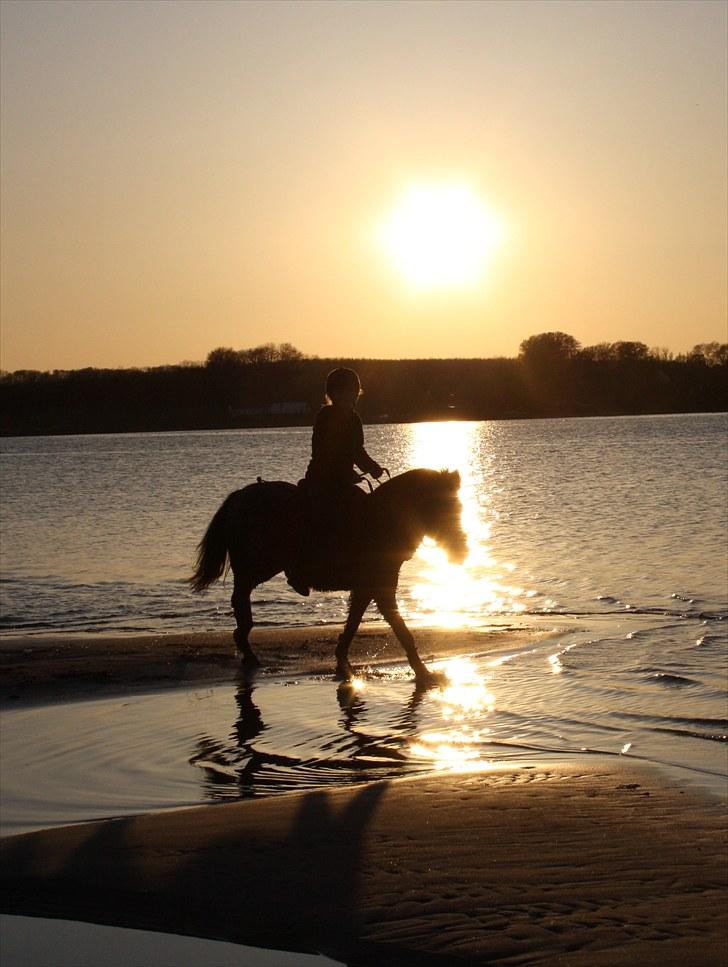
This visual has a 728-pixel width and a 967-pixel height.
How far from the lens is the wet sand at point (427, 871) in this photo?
4762 millimetres

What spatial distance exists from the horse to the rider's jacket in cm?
23

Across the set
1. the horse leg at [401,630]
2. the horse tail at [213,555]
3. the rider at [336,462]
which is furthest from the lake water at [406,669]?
the horse tail at [213,555]

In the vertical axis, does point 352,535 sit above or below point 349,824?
above

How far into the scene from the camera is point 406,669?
1129 cm

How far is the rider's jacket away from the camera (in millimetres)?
9789

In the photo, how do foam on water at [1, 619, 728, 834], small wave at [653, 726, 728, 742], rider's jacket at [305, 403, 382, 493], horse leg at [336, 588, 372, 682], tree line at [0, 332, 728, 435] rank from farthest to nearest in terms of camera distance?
tree line at [0, 332, 728, 435] < horse leg at [336, 588, 372, 682] < rider's jacket at [305, 403, 382, 493] < small wave at [653, 726, 728, 742] < foam on water at [1, 619, 728, 834]

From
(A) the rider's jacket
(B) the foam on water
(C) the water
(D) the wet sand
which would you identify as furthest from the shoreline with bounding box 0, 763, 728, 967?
(C) the water

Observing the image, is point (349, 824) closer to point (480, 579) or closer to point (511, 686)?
point (511, 686)

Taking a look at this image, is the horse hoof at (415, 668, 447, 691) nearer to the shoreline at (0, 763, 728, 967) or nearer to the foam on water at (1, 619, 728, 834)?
the foam on water at (1, 619, 728, 834)

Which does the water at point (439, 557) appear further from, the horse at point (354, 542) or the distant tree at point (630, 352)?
the distant tree at point (630, 352)

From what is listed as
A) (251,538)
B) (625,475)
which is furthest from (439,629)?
(625,475)

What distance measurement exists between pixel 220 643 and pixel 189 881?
766 centimetres

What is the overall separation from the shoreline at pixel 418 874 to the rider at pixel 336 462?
11.7ft

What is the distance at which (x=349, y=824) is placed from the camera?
620 centimetres
